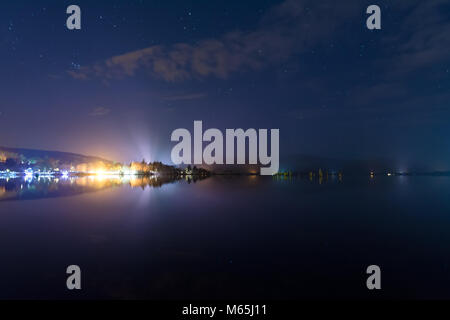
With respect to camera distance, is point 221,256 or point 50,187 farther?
point 50,187

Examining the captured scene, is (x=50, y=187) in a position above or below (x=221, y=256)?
→ below

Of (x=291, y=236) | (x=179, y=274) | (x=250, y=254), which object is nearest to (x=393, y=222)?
(x=291, y=236)

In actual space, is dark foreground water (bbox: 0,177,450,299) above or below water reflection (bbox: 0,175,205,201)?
above

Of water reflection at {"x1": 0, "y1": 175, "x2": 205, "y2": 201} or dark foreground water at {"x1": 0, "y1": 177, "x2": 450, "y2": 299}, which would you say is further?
water reflection at {"x1": 0, "y1": 175, "x2": 205, "y2": 201}

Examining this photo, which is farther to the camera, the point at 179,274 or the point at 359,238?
the point at 359,238

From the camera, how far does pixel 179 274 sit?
1110 centimetres

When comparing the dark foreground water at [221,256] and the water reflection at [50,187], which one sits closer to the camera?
the dark foreground water at [221,256]

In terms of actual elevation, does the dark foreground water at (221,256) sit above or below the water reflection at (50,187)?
above
